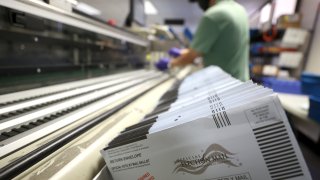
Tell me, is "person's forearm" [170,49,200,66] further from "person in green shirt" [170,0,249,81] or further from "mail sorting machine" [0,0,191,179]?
"mail sorting machine" [0,0,191,179]

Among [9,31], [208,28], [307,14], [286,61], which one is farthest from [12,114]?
[286,61]

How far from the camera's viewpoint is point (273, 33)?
152 inches

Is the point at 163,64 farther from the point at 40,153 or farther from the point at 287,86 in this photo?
the point at 40,153

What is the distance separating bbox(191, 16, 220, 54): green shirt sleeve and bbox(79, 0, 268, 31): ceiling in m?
0.28

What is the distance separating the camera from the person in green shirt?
1.65 m

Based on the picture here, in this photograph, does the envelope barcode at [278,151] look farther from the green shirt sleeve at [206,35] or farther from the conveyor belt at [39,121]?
→ the green shirt sleeve at [206,35]

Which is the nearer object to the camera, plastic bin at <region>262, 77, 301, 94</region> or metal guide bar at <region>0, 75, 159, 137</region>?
metal guide bar at <region>0, 75, 159, 137</region>

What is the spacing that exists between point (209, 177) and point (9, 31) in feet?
4.07

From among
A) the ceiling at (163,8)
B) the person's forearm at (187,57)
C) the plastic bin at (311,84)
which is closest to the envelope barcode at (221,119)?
the ceiling at (163,8)

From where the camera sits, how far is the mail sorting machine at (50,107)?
45 centimetres

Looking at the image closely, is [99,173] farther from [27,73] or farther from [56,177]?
[27,73]

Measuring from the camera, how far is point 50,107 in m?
0.75

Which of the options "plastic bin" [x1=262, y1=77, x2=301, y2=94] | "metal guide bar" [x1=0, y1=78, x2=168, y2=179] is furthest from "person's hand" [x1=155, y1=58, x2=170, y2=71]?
"metal guide bar" [x1=0, y1=78, x2=168, y2=179]

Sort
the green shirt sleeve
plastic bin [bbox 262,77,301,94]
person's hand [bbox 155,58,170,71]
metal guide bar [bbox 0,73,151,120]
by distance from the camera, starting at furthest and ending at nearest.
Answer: person's hand [bbox 155,58,170,71] → plastic bin [bbox 262,77,301,94] → the green shirt sleeve → metal guide bar [bbox 0,73,151,120]
